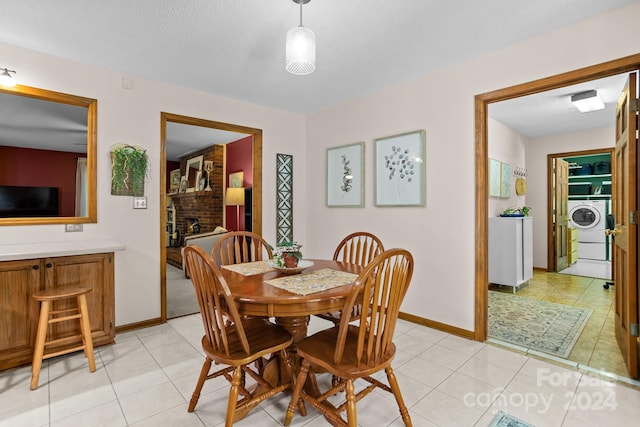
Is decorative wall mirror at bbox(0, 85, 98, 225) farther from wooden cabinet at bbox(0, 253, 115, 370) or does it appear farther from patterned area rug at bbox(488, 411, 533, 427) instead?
patterned area rug at bbox(488, 411, 533, 427)

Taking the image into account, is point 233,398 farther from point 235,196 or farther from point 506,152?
point 506,152

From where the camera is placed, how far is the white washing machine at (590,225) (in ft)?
20.6

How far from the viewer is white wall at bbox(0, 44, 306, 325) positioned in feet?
8.38

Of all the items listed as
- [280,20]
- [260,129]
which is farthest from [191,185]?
[280,20]

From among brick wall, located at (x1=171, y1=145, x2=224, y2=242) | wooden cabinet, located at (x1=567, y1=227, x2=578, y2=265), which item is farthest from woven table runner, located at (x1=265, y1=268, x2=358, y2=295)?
wooden cabinet, located at (x1=567, y1=227, x2=578, y2=265)

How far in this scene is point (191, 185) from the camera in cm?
703

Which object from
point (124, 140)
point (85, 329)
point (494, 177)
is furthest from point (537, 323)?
point (124, 140)

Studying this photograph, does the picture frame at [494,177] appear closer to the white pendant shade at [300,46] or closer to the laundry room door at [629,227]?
the laundry room door at [629,227]

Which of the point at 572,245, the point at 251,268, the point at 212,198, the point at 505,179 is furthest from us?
the point at 212,198

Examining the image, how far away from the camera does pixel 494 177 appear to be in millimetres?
4586

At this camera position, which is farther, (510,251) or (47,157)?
(510,251)

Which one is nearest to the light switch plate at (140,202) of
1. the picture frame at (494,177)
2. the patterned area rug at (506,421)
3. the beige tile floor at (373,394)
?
the beige tile floor at (373,394)

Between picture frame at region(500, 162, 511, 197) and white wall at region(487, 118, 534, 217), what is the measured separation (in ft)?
0.21

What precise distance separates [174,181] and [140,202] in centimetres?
520
